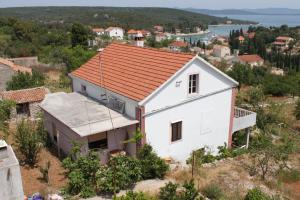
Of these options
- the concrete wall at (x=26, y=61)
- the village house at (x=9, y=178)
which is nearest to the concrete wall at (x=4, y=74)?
the concrete wall at (x=26, y=61)

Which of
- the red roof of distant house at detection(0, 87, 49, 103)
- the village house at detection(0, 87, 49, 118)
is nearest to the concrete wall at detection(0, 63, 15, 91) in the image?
the village house at detection(0, 87, 49, 118)

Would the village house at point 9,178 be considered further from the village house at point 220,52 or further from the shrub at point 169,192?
the village house at point 220,52

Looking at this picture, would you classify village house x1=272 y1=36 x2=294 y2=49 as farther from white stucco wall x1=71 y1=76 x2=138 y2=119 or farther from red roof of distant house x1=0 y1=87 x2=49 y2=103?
white stucco wall x1=71 y1=76 x2=138 y2=119

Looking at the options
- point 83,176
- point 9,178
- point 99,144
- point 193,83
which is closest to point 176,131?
point 193,83

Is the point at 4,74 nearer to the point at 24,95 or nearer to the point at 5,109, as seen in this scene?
the point at 24,95

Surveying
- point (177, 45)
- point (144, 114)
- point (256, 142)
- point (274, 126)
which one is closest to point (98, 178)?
point (144, 114)

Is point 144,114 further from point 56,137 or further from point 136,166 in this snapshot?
point 56,137

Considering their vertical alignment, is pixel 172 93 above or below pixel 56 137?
above

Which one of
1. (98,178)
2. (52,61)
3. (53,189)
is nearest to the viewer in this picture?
(98,178)
